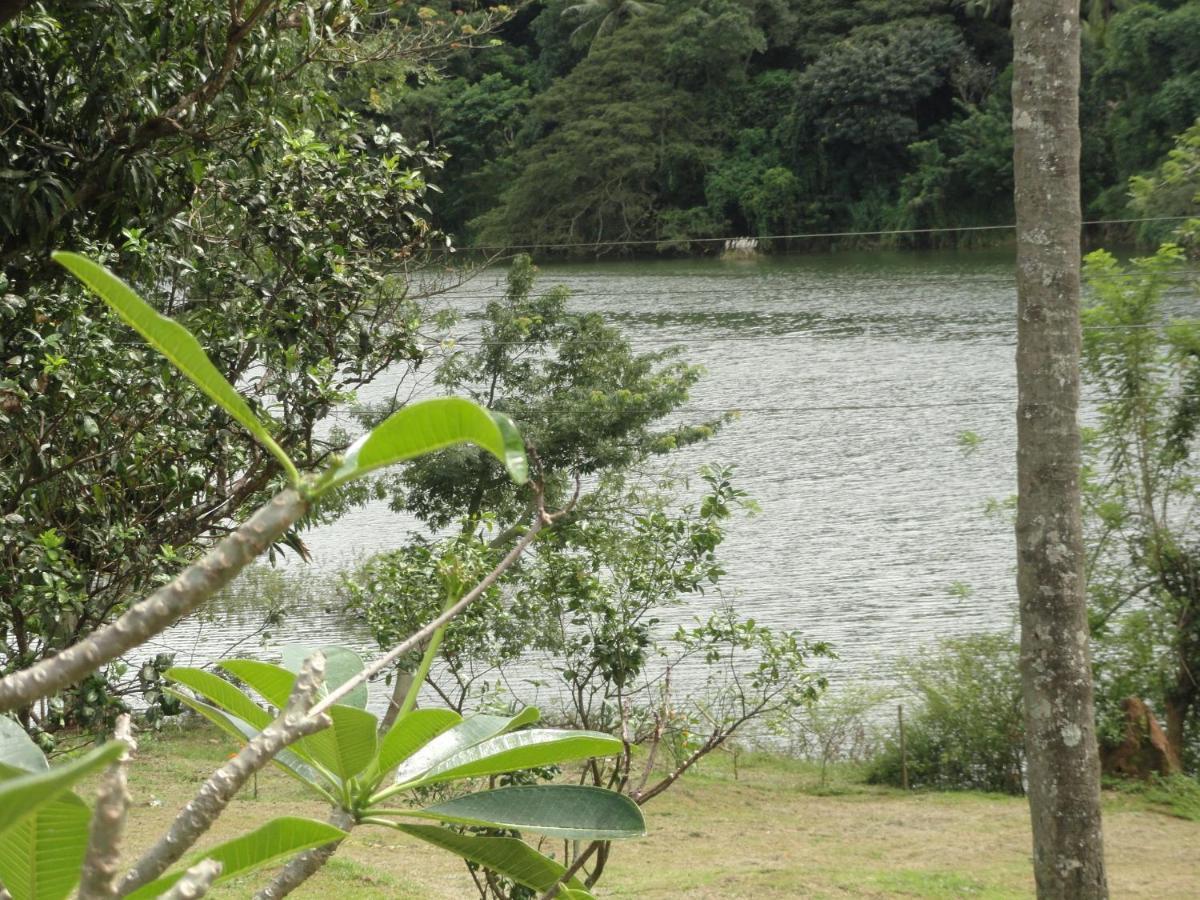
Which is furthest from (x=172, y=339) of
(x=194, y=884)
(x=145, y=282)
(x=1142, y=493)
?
(x=1142, y=493)

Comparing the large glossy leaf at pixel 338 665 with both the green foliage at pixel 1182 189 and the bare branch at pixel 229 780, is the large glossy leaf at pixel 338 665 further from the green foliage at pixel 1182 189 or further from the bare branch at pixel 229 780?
the green foliage at pixel 1182 189

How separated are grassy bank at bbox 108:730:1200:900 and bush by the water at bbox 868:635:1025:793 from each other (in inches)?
12.7

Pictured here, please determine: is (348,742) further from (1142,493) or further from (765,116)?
(765,116)

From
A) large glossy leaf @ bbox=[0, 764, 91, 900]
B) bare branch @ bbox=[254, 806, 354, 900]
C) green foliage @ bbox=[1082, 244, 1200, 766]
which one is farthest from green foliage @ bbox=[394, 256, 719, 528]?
large glossy leaf @ bbox=[0, 764, 91, 900]

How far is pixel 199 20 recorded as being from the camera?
3264 millimetres

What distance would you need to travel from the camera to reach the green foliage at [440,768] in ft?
2.46

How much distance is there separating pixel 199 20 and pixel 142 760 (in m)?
7.32

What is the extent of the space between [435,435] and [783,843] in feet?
26.2

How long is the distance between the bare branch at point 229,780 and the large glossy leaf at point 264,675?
0.26 metres

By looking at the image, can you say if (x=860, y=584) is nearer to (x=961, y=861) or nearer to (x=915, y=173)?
(x=961, y=861)

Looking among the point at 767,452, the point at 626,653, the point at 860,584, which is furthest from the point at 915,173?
the point at 626,653

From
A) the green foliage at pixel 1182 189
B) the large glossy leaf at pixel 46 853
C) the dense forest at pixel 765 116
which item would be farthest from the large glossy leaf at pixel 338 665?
the dense forest at pixel 765 116

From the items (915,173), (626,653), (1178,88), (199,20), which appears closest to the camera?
(199,20)

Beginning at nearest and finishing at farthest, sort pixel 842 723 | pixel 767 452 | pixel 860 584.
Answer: pixel 842 723, pixel 860 584, pixel 767 452
